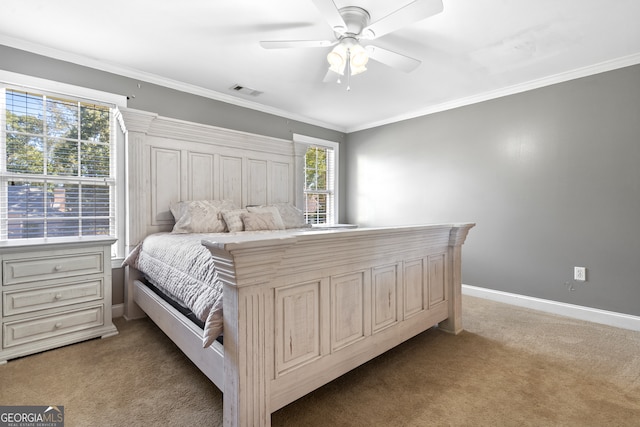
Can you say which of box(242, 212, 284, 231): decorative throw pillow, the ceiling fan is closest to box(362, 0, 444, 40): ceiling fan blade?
the ceiling fan

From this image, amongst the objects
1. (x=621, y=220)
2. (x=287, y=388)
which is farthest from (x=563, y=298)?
(x=287, y=388)

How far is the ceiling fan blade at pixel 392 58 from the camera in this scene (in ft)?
7.08

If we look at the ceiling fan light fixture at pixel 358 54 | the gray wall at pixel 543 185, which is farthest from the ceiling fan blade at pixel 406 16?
the gray wall at pixel 543 185

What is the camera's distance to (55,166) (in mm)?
2598

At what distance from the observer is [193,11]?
2.04 meters

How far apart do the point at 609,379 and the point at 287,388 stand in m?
1.95

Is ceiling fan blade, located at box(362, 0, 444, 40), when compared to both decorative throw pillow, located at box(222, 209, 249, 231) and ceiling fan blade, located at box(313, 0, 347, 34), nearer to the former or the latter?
ceiling fan blade, located at box(313, 0, 347, 34)

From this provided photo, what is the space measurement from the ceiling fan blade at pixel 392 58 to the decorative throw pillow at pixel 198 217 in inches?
79.4

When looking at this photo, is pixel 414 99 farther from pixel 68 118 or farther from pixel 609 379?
pixel 68 118

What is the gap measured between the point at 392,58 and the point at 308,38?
2.29 ft

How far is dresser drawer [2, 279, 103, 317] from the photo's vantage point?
78.4 inches

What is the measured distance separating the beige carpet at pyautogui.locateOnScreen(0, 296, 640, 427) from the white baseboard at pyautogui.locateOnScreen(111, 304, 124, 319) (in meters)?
0.52

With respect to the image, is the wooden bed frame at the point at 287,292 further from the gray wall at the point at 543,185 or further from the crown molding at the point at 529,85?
the crown molding at the point at 529,85
